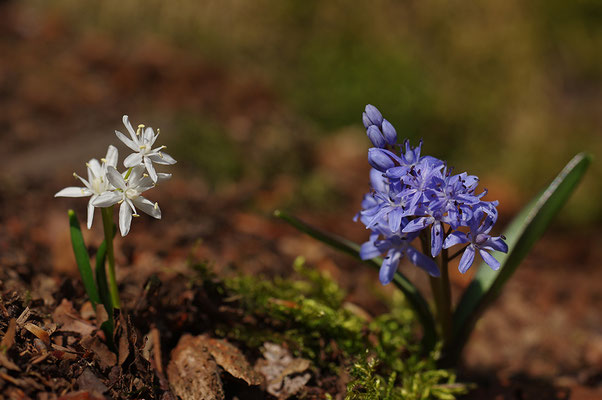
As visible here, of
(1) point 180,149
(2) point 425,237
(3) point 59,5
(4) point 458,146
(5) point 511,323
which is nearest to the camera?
(2) point 425,237

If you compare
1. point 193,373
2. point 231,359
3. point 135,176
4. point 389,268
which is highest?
point 389,268

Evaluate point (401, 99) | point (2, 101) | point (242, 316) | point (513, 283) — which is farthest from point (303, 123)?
point (242, 316)

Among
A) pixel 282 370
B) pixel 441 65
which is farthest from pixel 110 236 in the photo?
pixel 441 65

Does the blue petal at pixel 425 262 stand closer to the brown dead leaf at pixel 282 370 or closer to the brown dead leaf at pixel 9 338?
the brown dead leaf at pixel 282 370

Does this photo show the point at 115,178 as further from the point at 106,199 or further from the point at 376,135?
the point at 376,135

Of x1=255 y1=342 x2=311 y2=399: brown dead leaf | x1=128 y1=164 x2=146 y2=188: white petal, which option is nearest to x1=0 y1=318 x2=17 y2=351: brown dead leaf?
x1=128 y1=164 x2=146 y2=188: white petal

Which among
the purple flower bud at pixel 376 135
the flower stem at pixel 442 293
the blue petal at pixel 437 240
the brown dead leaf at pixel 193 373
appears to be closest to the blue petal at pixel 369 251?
the flower stem at pixel 442 293

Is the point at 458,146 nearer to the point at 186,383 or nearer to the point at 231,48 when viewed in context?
the point at 231,48
